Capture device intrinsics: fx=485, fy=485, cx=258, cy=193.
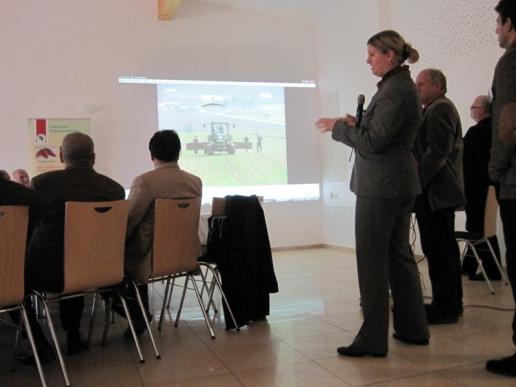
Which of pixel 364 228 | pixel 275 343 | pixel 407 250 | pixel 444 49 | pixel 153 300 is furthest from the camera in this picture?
pixel 444 49

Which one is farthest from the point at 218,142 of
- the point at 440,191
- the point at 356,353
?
the point at 356,353

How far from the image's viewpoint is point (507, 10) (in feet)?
6.34

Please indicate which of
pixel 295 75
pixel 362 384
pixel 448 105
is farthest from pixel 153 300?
pixel 295 75

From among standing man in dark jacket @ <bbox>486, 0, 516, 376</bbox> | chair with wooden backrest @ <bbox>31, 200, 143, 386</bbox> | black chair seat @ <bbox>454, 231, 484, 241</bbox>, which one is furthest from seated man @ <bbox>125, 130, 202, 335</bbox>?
black chair seat @ <bbox>454, 231, 484, 241</bbox>

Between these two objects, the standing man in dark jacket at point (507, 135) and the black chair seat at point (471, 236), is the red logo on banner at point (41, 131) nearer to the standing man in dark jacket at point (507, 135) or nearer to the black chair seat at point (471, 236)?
the black chair seat at point (471, 236)

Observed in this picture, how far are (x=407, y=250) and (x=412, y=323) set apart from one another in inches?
14.4

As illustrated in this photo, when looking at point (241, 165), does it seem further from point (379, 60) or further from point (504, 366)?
point (504, 366)

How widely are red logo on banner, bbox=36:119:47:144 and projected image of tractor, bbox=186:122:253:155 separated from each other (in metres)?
1.90

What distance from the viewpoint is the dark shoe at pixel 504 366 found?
1971mm

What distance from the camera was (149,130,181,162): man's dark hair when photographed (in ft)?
9.41

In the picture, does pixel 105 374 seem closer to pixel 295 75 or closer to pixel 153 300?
pixel 153 300

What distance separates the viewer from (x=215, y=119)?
6910 millimetres

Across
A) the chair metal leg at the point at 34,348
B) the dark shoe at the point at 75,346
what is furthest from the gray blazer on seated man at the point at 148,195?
the chair metal leg at the point at 34,348

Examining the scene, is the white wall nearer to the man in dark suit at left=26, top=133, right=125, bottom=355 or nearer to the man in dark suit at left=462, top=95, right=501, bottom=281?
the man in dark suit at left=462, top=95, right=501, bottom=281
